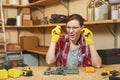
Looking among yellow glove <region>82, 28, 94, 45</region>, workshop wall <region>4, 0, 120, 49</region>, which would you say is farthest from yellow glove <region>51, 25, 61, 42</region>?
workshop wall <region>4, 0, 120, 49</region>

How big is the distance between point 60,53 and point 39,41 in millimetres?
2441

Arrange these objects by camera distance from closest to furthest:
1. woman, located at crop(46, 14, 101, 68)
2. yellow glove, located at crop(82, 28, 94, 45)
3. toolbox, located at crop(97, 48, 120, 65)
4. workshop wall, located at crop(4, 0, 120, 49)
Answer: yellow glove, located at crop(82, 28, 94, 45), woman, located at crop(46, 14, 101, 68), toolbox, located at crop(97, 48, 120, 65), workshop wall, located at crop(4, 0, 120, 49)

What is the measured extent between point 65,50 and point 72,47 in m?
0.08

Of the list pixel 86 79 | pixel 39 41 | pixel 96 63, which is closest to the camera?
pixel 86 79

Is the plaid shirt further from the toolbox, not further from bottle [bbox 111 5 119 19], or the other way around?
bottle [bbox 111 5 119 19]

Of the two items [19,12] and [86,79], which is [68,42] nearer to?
[86,79]

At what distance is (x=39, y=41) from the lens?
451 cm

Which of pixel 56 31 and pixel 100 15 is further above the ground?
pixel 100 15

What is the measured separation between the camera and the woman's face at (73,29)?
2.02 m

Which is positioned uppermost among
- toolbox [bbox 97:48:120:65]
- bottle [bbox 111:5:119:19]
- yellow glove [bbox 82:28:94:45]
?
bottle [bbox 111:5:119:19]

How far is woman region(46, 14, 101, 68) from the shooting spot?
2.02m

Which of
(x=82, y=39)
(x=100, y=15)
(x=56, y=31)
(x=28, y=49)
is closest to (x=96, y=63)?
(x=82, y=39)

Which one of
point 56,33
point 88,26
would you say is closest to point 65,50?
point 56,33

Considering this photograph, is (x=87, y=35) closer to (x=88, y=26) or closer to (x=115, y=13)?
(x=115, y=13)
